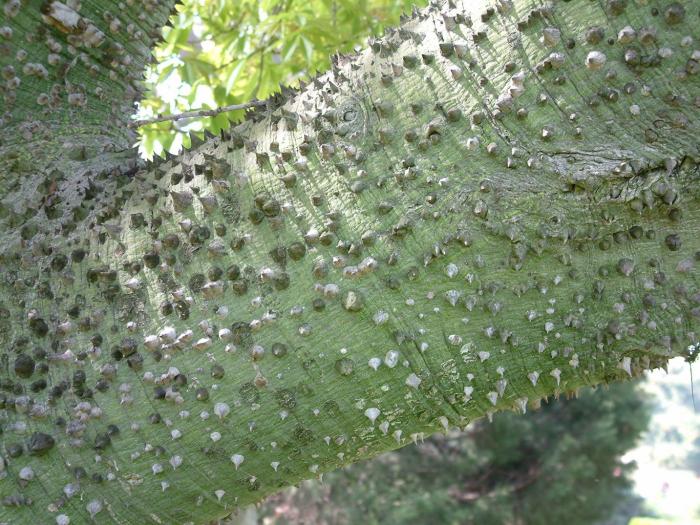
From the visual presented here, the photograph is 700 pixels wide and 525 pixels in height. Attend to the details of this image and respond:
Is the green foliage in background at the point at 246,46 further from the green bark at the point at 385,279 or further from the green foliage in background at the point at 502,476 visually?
the green foliage in background at the point at 502,476

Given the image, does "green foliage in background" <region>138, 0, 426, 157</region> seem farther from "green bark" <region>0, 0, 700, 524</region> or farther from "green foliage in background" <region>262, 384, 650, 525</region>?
"green foliage in background" <region>262, 384, 650, 525</region>

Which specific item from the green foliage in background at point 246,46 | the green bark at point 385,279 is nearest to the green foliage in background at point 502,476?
the green foliage in background at point 246,46

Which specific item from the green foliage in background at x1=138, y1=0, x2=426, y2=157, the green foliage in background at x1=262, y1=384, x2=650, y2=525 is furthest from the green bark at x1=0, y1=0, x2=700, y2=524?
the green foliage in background at x1=262, y1=384, x2=650, y2=525

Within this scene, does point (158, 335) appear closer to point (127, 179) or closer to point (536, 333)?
point (127, 179)

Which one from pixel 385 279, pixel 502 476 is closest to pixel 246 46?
pixel 385 279

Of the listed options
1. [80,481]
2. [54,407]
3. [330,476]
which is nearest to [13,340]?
[54,407]

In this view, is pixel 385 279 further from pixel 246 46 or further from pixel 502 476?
pixel 502 476
